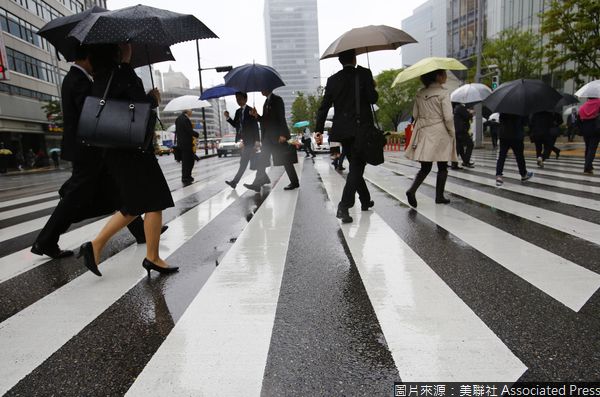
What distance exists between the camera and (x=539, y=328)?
2.18 m

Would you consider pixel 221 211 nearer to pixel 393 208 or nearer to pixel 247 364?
pixel 393 208

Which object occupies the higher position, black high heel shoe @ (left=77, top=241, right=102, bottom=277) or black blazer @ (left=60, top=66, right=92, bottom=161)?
black blazer @ (left=60, top=66, right=92, bottom=161)

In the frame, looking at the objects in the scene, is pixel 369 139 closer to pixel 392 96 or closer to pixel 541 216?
pixel 541 216

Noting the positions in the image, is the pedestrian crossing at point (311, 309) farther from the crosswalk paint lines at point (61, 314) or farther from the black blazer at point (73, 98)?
the black blazer at point (73, 98)

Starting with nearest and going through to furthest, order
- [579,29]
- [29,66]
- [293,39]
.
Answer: [579,29] < [29,66] < [293,39]

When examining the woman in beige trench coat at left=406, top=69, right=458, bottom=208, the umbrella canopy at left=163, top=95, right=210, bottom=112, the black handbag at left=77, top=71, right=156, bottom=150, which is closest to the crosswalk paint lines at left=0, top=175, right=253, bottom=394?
the black handbag at left=77, top=71, right=156, bottom=150

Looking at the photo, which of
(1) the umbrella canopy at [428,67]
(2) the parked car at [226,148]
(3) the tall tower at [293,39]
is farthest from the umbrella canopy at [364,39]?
(3) the tall tower at [293,39]

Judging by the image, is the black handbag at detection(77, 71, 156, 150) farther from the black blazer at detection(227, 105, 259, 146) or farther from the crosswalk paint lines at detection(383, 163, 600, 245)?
the black blazer at detection(227, 105, 259, 146)

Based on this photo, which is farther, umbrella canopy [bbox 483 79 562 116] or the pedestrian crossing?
umbrella canopy [bbox 483 79 562 116]

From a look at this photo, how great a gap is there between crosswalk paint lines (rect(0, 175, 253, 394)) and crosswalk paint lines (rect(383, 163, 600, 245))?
12.7ft

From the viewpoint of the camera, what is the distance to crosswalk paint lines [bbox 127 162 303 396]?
180 centimetres

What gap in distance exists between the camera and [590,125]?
8523 millimetres

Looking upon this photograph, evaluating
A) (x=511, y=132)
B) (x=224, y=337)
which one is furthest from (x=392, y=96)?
(x=224, y=337)

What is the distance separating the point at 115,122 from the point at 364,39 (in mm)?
3281
